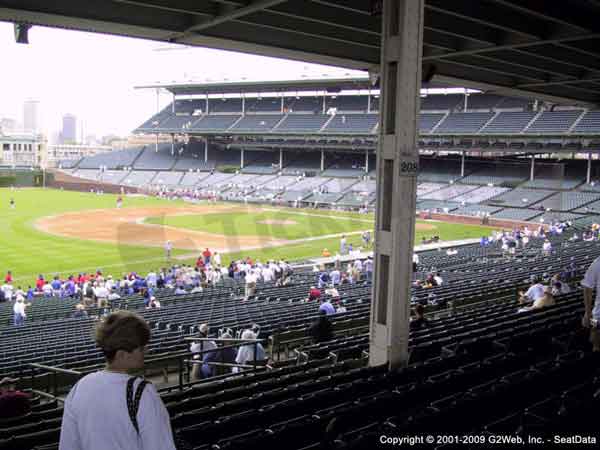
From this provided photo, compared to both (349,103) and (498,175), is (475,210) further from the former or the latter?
(349,103)

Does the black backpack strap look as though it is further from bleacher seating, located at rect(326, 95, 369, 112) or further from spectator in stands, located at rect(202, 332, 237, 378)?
bleacher seating, located at rect(326, 95, 369, 112)

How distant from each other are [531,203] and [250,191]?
30135 millimetres

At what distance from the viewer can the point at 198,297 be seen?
21.0 metres

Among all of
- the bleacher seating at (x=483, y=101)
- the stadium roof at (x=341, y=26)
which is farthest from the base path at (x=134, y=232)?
the bleacher seating at (x=483, y=101)

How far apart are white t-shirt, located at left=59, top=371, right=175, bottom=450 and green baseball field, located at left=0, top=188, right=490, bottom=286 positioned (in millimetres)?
25536

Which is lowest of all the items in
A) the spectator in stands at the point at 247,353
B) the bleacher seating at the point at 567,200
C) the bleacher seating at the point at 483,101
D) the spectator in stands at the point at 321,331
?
the spectator in stands at the point at 247,353

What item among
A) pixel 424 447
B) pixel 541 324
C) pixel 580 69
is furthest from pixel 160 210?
pixel 424 447

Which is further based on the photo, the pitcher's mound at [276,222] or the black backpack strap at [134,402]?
the pitcher's mound at [276,222]

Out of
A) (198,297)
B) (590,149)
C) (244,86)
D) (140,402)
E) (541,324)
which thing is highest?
(244,86)

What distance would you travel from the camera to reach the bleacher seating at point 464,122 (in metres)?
57.5

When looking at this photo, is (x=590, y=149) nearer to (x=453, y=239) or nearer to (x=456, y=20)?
(x=453, y=239)

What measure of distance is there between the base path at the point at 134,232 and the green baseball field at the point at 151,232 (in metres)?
0.06

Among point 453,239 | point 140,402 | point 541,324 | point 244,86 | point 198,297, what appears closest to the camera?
point 140,402

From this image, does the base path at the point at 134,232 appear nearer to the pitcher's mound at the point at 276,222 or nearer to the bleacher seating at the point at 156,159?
the pitcher's mound at the point at 276,222
